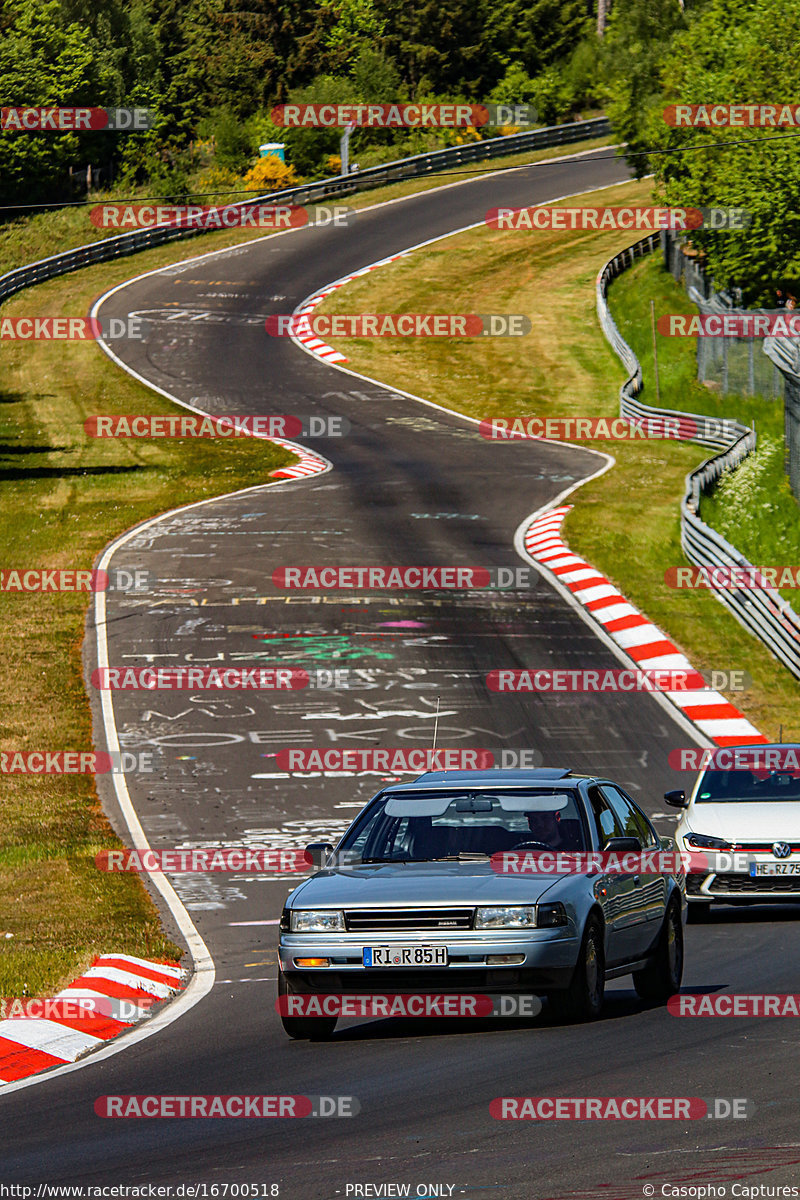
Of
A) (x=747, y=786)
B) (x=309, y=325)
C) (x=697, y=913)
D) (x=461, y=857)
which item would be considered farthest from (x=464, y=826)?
(x=309, y=325)

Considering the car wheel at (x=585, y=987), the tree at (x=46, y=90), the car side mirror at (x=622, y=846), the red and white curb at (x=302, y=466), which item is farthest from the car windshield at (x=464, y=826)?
the tree at (x=46, y=90)

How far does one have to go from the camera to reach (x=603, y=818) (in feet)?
37.9

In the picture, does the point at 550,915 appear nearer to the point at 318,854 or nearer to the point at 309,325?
the point at 318,854

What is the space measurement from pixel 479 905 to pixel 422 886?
0.43 metres

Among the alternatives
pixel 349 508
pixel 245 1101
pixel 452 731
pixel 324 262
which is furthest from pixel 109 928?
pixel 324 262

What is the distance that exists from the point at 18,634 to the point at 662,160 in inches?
1497

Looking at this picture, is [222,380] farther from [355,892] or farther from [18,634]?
[355,892]

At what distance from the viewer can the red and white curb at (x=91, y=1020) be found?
10211 millimetres

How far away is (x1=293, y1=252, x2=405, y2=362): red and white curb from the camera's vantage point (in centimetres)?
6254

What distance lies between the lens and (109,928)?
50.0 feet

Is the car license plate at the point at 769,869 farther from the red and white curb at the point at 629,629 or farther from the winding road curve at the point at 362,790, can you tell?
the red and white curb at the point at 629,629

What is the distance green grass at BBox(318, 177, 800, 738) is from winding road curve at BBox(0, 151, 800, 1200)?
70.3 inches

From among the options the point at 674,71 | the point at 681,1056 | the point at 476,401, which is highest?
the point at 674,71

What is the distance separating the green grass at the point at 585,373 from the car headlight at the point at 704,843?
10.1 m
